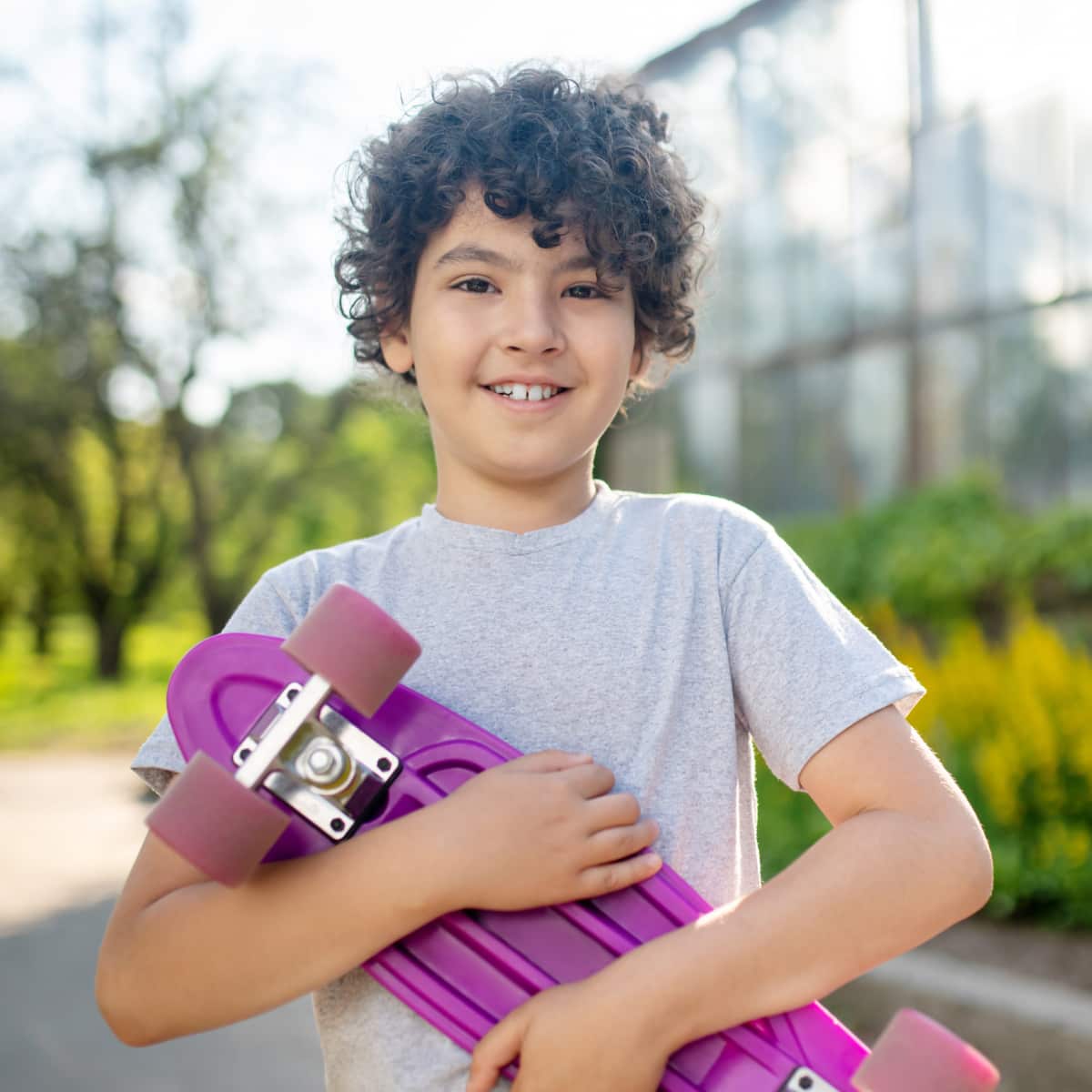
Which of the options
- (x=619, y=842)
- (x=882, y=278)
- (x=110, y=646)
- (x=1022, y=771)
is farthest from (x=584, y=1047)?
(x=110, y=646)

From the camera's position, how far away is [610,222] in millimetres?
1420

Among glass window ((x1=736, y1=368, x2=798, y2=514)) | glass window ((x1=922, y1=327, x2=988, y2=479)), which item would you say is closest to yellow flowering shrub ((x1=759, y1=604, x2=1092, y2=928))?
glass window ((x1=922, y1=327, x2=988, y2=479))

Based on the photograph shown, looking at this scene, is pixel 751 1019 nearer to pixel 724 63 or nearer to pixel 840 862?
pixel 840 862

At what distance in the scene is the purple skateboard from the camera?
97cm

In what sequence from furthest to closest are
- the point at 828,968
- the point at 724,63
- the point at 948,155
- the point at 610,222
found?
the point at 724,63
the point at 948,155
the point at 610,222
the point at 828,968

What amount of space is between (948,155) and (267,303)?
10628 mm

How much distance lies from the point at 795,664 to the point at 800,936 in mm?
276

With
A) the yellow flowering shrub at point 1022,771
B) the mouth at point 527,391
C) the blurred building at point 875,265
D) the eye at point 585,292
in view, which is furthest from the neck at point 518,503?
the blurred building at point 875,265

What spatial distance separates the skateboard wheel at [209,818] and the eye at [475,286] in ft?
2.13

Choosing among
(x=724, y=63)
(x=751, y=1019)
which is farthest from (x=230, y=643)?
(x=724, y=63)

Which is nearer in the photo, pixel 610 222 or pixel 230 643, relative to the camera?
pixel 230 643

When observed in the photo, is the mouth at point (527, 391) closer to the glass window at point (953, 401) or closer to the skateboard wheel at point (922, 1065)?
the skateboard wheel at point (922, 1065)

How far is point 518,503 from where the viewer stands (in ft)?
4.71

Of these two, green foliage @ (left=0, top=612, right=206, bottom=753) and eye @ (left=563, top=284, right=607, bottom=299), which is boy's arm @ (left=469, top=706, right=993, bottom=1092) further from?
green foliage @ (left=0, top=612, right=206, bottom=753)
